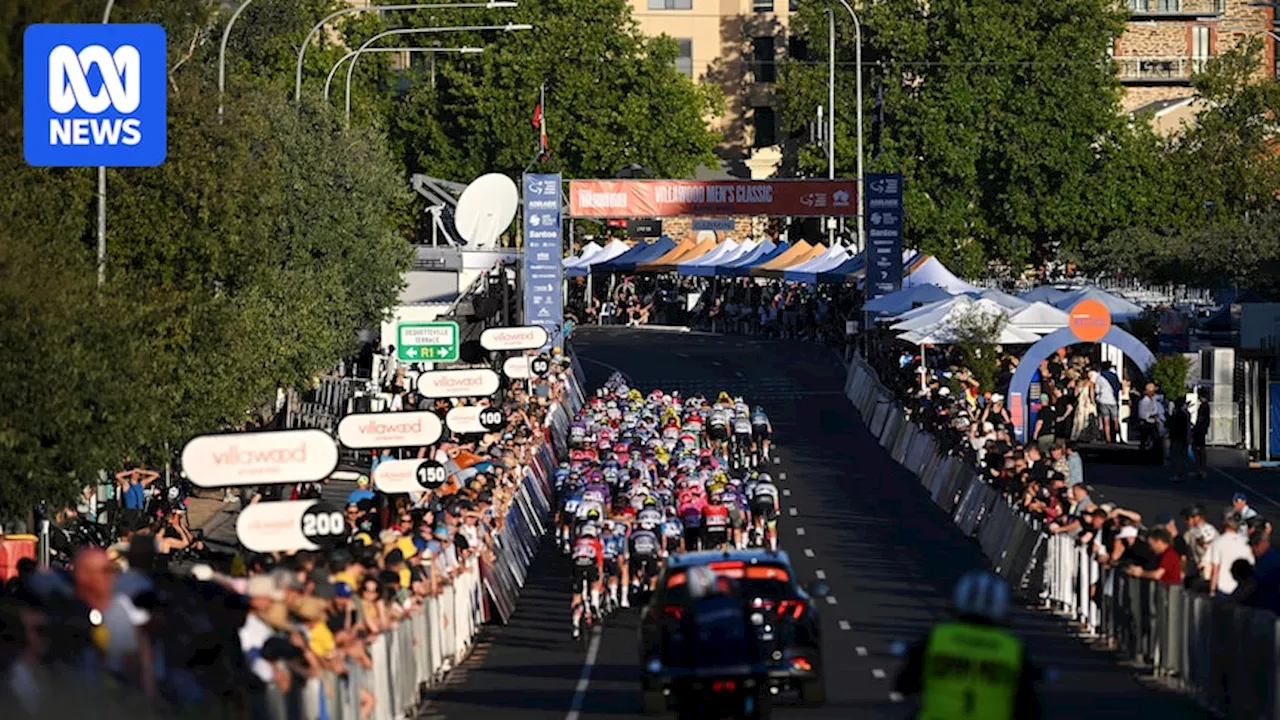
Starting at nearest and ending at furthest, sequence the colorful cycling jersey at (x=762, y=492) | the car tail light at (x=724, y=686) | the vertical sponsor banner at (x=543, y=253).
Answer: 1. the car tail light at (x=724, y=686)
2. the colorful cycling jersey at (x=762, y=492)
3. the vertical sponsor banner at (x=543, y=253)

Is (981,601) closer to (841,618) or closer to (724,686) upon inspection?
(724,686)

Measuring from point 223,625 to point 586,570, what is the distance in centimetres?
1397

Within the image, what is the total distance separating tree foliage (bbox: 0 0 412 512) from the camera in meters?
30.8

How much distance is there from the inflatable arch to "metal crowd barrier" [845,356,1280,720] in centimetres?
324

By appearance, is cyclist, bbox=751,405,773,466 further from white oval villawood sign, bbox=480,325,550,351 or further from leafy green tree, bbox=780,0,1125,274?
leafy green tree, bbox=780,0,1125,274

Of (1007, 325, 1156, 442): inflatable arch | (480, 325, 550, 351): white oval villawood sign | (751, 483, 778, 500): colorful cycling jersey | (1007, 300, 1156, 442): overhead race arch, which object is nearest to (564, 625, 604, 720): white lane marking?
(751, 483, 778, 500): colorful cycling jersey

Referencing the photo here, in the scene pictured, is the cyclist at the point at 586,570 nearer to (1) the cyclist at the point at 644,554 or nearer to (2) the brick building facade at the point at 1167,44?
(1) the cyclist at the point at 644,554

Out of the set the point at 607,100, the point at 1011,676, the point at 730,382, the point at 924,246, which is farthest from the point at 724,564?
the point at 607,100

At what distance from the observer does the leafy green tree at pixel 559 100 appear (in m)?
110

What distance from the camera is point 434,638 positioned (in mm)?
26250

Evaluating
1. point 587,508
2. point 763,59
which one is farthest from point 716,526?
point 763,59

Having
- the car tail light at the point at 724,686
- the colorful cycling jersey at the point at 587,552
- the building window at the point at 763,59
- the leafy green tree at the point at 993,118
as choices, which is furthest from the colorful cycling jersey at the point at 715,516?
the building window at the point at 763,59

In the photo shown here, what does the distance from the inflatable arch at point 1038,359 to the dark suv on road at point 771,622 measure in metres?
24.2

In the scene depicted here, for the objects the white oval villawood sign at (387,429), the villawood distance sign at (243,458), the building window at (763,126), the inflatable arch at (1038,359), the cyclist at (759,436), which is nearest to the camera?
the villawood distance sign at (243,458)
